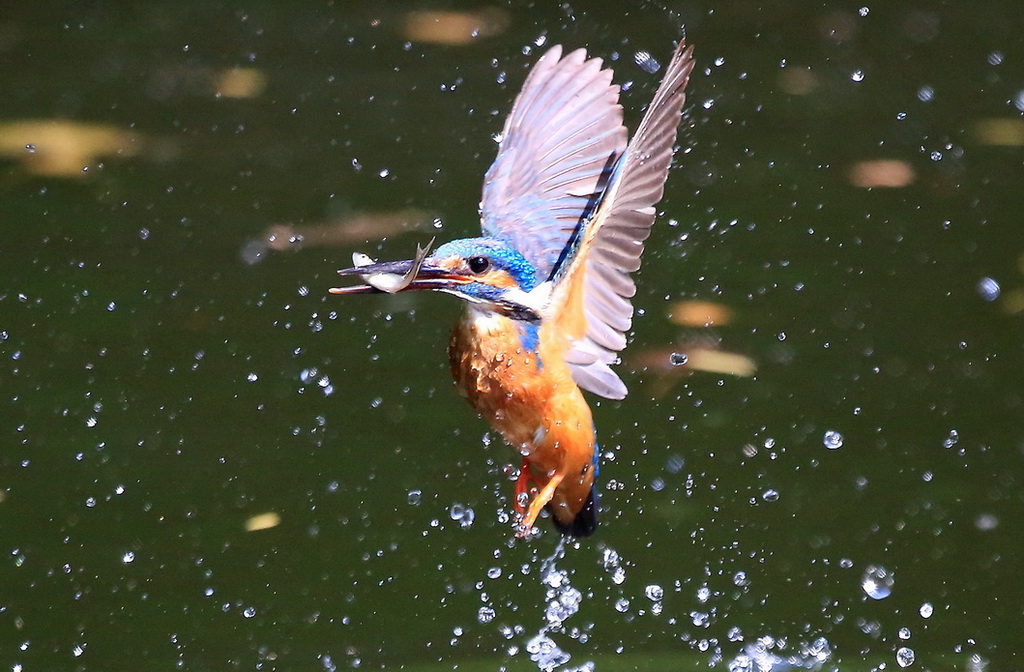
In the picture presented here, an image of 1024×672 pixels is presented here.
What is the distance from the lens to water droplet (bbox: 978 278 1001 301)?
2.70 m

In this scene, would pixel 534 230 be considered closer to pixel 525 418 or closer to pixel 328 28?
pixel 525 418

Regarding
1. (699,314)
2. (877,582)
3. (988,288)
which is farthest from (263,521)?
(988,288)

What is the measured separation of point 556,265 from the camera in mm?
1646

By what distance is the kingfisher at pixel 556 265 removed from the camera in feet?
5.04

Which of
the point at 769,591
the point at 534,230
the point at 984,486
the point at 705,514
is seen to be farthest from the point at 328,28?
the point at 984,486

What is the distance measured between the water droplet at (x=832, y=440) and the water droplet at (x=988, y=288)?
1.39ft

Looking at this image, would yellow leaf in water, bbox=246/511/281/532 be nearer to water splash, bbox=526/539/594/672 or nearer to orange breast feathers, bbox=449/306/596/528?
water splash, bbox=526/539/594/672

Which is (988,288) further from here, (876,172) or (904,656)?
(904,656)

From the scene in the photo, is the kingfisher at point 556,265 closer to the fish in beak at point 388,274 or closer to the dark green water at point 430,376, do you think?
the fish in beak at point 388,274

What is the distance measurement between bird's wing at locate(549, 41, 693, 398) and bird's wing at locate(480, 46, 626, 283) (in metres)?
0.06

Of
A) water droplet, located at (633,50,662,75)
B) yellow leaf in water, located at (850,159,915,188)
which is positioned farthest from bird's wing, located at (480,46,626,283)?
yellow leaf in water, located at (850,159,915,188)

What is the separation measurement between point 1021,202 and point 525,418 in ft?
5.10

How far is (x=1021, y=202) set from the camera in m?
2.73

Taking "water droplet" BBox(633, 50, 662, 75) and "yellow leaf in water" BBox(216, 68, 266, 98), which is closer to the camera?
"water droplet" BBox(633, 50, 662, 75)
